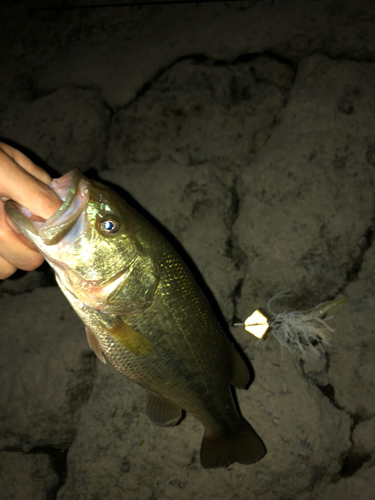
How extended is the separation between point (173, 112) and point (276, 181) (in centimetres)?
124

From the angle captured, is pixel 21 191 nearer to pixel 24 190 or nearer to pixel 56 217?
pixel 24 190

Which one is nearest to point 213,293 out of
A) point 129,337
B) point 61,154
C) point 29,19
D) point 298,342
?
point 298,342

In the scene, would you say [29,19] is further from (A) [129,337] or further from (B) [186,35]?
(A) [129,337]

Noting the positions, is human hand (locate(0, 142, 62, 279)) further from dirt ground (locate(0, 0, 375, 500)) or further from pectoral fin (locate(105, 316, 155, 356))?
dirt ground (locate(0, 0, 375, 500))

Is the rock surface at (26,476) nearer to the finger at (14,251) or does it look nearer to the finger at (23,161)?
the finger at (14,251)

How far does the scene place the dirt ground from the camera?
265 centimetres

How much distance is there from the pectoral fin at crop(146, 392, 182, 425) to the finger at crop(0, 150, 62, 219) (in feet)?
4.98

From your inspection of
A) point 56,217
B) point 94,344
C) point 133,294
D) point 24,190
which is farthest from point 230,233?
point 24,190

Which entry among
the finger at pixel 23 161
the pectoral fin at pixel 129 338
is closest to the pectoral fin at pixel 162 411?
the pectoral fin at pixel 129 338

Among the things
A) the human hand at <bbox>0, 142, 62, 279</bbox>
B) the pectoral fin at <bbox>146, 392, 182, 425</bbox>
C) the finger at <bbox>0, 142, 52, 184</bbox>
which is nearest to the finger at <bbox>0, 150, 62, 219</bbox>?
the human hand at <bbox>0, 142, 62, 279</bbox>

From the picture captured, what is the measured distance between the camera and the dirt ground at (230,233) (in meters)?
2.65

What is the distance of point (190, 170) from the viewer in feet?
9.86

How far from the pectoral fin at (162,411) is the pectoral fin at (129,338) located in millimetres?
555

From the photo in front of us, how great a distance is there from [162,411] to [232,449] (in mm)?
603
